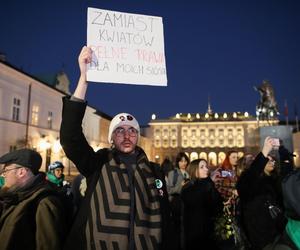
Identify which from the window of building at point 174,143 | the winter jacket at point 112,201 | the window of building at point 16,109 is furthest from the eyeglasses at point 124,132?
the window of building at point 174,143

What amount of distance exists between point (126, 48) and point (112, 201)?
1.50 metres

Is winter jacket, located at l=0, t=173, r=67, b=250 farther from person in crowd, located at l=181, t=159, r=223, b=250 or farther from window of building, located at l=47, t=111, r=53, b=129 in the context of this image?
window of building, located at l=47, t=111, r=53, b=129

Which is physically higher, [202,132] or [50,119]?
[202,132]

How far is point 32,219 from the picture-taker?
2484mm

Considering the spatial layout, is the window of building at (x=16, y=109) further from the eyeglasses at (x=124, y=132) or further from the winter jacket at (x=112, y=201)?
the winter jacket at (x=112, y=201)

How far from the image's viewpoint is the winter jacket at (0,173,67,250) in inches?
93.0

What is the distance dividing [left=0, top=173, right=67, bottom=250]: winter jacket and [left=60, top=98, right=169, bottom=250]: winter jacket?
0.20 meters

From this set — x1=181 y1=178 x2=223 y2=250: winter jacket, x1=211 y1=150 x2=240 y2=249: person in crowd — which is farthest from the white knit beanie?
x1=211 y1=150 x2=240 y2=249: person in crowd

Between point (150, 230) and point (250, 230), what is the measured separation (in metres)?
1.86

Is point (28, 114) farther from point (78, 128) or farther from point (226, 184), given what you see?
point (78, 128)

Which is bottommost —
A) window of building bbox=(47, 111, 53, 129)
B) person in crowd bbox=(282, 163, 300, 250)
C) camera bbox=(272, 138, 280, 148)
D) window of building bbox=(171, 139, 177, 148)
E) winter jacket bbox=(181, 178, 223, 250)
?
winter jacket bbox=(181, 178, 223, 250)

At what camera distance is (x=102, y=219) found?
2314 mm

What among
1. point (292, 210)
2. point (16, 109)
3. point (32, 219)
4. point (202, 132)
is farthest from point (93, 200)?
point (202, 132)

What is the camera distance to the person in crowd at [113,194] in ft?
7.54
